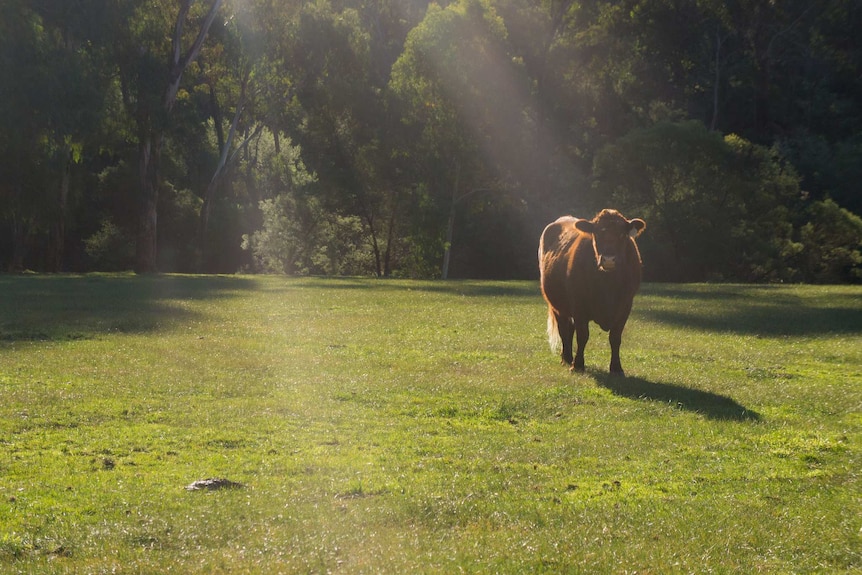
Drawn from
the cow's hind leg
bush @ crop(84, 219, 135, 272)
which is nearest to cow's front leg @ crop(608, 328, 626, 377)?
the cow's hind leg

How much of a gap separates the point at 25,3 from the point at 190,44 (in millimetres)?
12298

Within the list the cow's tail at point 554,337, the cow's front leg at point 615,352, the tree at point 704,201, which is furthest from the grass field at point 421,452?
the tree at point 704,201

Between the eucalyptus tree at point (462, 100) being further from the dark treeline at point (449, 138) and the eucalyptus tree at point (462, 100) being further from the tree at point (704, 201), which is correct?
the tree at point (704, 201)

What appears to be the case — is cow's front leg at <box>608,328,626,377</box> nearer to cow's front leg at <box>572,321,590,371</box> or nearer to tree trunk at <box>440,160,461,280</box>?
cow's front leg at <box>572,321,590,371</box>

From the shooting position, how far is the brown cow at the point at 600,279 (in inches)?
550

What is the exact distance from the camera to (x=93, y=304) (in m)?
24.5

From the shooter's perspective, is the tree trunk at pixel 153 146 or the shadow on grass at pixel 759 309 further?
the tree trunk at pixel 153 146

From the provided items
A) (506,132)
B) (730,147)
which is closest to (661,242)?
(730,147)

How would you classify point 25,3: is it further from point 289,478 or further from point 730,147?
point 289,478

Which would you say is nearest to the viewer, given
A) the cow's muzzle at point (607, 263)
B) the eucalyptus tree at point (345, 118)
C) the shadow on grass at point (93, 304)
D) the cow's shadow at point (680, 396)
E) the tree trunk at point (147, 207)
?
the cow's shadow at point (680, 396)

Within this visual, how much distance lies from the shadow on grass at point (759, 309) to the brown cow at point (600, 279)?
6889 mm

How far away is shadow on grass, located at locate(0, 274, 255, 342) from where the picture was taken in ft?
63.1

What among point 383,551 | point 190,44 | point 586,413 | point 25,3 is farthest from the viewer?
point 190,44

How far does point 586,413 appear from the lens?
37.2ft
